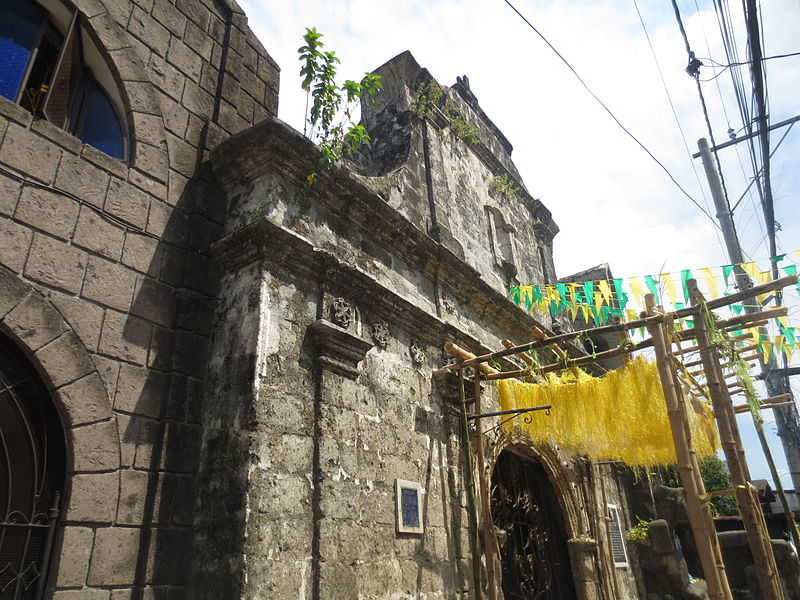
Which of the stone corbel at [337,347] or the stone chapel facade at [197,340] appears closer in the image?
the stone chapel facade at [197,340]

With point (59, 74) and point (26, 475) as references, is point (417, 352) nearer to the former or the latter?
point (26, 475)

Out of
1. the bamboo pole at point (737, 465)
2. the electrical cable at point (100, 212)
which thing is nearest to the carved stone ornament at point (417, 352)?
the electrical cable at point (100, 212)

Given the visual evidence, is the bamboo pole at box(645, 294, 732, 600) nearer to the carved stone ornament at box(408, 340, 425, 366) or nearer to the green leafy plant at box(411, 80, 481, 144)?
the carved stone ornament at box(408, 340, 425, 366)

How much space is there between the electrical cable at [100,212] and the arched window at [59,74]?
0.58m

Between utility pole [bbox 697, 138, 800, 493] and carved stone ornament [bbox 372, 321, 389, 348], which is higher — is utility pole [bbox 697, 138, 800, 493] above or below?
above

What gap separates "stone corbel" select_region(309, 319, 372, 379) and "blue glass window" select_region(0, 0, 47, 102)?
252cm

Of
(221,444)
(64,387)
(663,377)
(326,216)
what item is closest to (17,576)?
(64,387)

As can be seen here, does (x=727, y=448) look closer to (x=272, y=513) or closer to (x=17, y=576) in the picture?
(x=272, y=513)

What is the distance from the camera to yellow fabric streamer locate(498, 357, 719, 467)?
5.11m

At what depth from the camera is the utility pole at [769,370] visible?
35.1ft

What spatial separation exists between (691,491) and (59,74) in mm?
5028

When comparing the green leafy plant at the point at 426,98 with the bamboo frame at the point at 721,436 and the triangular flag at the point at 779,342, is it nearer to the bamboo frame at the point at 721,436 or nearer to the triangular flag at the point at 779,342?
the bamboo frame at the point at 721,436

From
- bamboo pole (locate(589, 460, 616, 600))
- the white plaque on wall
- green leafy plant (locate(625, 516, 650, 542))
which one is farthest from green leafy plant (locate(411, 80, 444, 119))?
green leafy plant (locate(625, 516, 650, 542))

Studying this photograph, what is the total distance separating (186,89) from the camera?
4.68 metres
